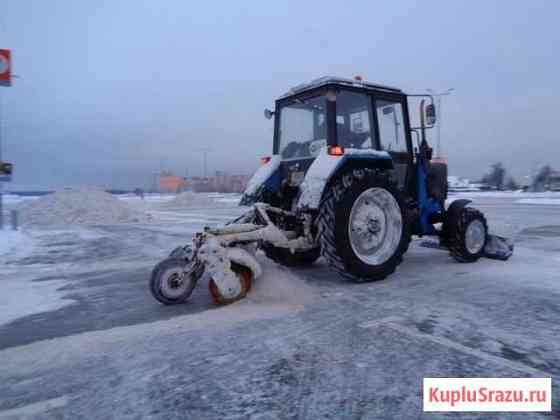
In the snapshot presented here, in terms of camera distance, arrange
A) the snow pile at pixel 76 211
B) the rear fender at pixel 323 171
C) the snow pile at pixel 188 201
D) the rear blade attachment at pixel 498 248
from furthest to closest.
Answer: the snow pile at pixel 188 201 < the snow pile at pixel 76 211 < the rear blade attachment at pixel 498 248 < the rear fender at pixel 323 171

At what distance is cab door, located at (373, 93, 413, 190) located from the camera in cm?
512

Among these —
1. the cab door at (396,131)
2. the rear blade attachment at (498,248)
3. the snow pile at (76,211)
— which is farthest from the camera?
the snow pile at (76,211)

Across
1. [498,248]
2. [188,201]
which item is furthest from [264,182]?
[188,201]

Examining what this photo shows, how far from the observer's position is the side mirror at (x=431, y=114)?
16.9 ft

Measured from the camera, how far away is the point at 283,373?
226 centimetres

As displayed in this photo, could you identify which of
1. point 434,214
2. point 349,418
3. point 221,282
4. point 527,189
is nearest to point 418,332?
point 349,418

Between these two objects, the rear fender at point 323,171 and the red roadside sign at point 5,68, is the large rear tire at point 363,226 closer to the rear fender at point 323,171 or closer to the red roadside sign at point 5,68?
the rear fender at point 323,171

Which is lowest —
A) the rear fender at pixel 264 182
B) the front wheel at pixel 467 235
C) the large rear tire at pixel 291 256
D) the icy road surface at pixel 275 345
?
the icy road surface at pixel 275 345

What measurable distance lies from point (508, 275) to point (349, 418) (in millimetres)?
3907

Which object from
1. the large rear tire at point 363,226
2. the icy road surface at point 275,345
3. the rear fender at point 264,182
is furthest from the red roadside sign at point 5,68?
the large rear tire at point 363,226

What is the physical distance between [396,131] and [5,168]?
11412 millimetres

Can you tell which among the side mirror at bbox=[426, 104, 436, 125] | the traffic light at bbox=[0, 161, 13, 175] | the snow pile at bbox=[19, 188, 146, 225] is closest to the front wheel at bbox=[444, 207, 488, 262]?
the side mirror at bbox=[426, 104, 436, 125]

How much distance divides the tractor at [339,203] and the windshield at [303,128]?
0.02 metres

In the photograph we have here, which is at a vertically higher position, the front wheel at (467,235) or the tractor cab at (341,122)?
the tractor cab at (341,122)
